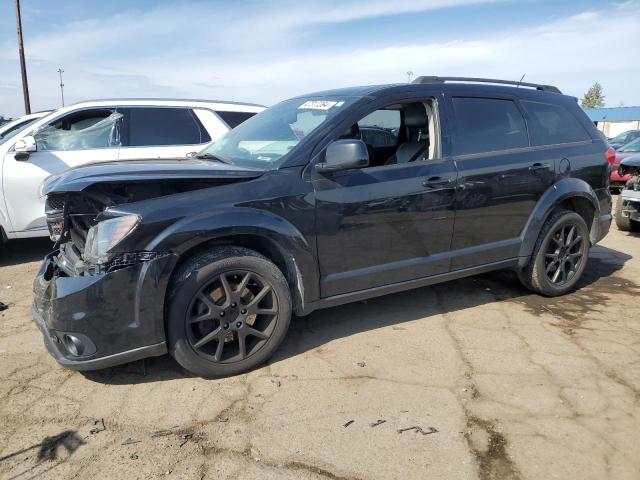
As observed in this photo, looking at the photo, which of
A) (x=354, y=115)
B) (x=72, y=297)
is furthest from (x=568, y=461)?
(x=72, y=297)

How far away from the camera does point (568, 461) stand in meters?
2.35

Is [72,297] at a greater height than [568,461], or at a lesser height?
greater

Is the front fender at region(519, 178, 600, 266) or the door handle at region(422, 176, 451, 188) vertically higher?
the door handle at region(422, 176, 451, 188)

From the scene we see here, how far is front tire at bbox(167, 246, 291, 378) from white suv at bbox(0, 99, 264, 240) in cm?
338

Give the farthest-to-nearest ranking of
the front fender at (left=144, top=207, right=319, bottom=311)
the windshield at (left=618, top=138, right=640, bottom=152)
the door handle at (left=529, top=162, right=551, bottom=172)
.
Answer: the windshield at (left=618, top=138, right=640, bottom=152) < the door handle at (left=529, top=162, right=551, bottom=172) < the front fender at (left=144, top=207, right=319, bottom=311)

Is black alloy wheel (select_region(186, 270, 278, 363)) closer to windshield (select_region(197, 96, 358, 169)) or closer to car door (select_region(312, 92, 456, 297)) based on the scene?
car door (select_region(312, 92, 456, 297))

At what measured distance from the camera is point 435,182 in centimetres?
370

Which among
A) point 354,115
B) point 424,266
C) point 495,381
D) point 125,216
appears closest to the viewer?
point 125,216

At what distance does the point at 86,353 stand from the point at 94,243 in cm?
63

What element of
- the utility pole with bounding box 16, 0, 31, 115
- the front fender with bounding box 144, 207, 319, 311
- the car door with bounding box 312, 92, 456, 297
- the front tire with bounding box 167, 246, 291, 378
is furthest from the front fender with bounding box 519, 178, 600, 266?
the utility pole with bounding box 16, 0, 31, 115

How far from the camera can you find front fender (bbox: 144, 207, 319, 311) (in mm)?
2814

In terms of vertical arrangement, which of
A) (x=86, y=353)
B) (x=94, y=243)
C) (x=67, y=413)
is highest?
(x=94, y=243)

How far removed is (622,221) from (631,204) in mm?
347

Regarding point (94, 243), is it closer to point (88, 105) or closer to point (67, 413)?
point (67, 413)
